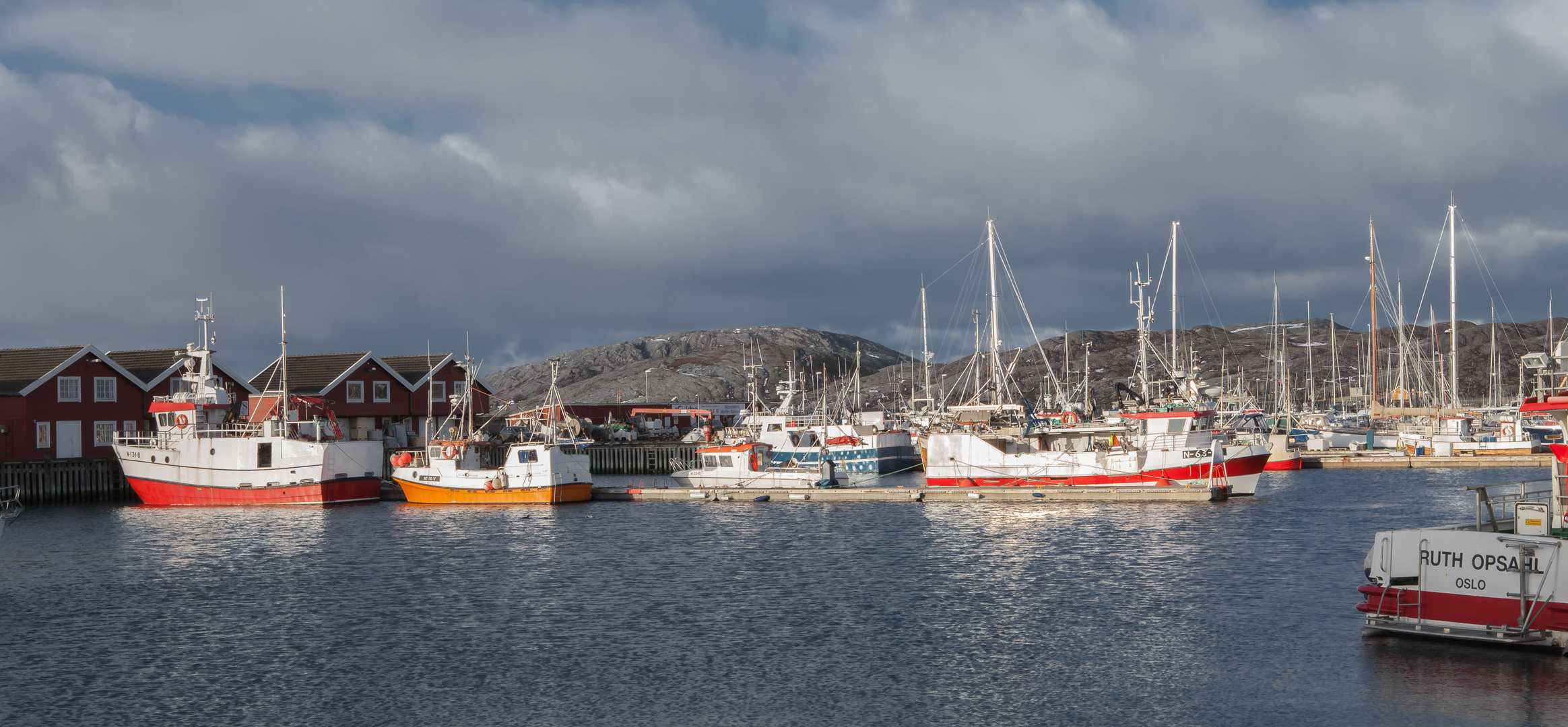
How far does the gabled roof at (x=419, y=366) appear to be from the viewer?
3497 inches

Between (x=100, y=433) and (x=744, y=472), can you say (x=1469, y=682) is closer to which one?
(x=744, y=472)

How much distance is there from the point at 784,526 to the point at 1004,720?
3115cm

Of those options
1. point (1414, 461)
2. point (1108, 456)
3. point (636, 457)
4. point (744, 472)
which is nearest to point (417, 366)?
point (636, 457)

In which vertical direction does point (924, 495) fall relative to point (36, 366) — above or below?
below

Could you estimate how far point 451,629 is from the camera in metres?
29.1

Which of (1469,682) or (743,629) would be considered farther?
(743,629)

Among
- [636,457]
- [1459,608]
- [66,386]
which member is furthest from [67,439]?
[1459,608]

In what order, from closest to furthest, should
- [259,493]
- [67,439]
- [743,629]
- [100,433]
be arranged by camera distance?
[743,629] → [259,493] → [67,439] → [100,433]

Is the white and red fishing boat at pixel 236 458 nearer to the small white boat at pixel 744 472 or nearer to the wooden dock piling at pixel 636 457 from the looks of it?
the small white boat at pixel 744 472

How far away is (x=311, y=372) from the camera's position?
281 feet

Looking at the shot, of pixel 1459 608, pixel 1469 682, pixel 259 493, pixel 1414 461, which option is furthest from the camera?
pixel 1414 461

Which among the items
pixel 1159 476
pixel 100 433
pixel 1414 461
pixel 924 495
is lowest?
pixel 1414 461

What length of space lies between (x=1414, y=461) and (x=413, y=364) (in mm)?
74104

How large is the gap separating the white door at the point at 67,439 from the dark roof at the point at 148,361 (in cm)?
461
